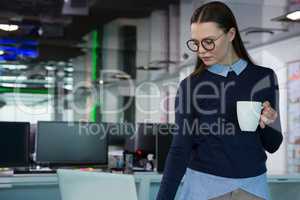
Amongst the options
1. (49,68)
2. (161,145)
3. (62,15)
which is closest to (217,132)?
(161,145)

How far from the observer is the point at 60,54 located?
9688 mm

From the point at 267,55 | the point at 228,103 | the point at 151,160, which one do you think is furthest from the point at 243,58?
the point at 267,55

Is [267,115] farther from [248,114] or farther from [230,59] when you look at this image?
[230,59]

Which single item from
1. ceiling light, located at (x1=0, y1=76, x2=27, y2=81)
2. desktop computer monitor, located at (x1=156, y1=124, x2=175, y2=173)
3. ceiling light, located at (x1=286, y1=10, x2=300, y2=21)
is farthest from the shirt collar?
ceiling light, located at (x1=0, y1=76, x2=27, y2=81)

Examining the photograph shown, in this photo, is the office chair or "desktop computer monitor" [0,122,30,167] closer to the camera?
the office chair

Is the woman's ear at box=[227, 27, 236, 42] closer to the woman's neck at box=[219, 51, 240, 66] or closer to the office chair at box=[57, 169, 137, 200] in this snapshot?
the woman's neck at box=[219, 51, 240, 66]

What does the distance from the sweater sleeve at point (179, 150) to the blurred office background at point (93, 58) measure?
267 inches

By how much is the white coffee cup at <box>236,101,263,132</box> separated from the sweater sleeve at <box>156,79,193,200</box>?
11 cm

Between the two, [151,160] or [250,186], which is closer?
[250,186]

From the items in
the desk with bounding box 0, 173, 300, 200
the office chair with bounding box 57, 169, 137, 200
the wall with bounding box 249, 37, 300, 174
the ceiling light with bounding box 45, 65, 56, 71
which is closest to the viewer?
the office chair with bounding box 57, 169, 137, 200

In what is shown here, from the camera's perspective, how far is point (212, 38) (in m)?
1.10

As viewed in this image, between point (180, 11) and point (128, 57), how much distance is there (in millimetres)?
1505

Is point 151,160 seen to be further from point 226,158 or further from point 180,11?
point 180,11

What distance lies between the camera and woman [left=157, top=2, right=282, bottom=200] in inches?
42.3
